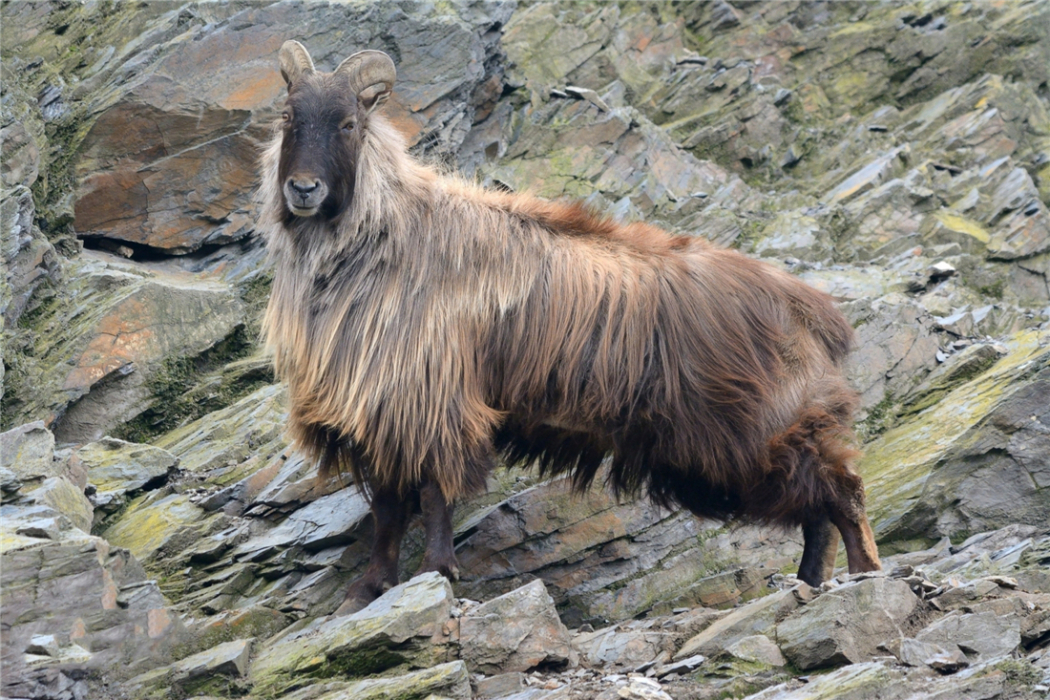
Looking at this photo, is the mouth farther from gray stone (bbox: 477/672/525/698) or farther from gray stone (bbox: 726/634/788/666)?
gray stone (bbox: 726/634/788/666)

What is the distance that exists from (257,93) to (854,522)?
22.1 ft

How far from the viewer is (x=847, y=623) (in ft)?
18.7

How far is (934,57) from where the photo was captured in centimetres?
1496

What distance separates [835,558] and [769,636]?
165 cm

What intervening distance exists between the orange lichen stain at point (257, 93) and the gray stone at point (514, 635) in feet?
20.6

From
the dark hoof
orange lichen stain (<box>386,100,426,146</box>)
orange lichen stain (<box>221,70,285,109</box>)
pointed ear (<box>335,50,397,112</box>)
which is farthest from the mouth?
orange lichen stain (<box>386,100,426,146</box>)

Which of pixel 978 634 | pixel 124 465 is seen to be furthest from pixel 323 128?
pixel 978 634

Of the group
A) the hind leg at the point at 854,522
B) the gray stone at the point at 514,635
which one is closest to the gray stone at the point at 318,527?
the gray stone at the point at 514,635

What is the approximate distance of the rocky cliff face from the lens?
600 cm

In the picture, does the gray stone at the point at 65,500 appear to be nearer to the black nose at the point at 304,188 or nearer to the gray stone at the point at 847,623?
the black nose at the point at 304,188

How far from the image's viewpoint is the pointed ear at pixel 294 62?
753cm

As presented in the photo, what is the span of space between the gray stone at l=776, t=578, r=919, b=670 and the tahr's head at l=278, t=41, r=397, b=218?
143 inches

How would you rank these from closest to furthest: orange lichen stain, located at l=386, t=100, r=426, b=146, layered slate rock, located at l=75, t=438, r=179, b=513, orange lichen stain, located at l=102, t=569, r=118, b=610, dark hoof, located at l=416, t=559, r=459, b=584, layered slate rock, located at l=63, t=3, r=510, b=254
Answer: orange lichen stain, located at l=102, t=569, r=118, b=610 → dark hoof, located at l=416, t=559, r=459, b=584 → layered slate rock, located at l=75, t=438, r=179, b=513 → layered slate rock, located at l=63, t=3, r=510, b=254 → orange lichen stain, located at l=386, t=100, r=426, b=146

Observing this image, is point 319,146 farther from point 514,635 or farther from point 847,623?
point 847,623
